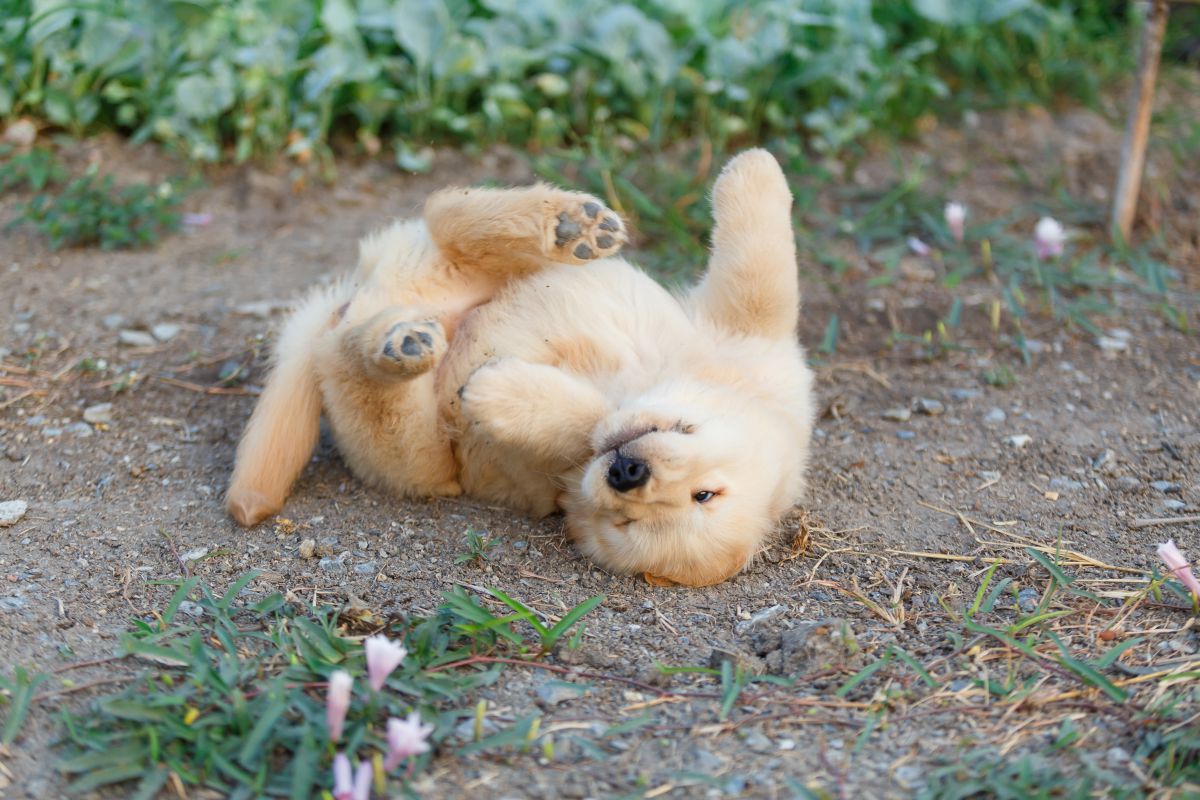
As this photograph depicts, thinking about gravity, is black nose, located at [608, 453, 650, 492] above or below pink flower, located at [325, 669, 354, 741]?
below

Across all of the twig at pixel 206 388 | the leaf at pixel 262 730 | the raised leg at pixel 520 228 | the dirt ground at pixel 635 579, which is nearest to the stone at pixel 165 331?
the dirt ground at pixel 635 579

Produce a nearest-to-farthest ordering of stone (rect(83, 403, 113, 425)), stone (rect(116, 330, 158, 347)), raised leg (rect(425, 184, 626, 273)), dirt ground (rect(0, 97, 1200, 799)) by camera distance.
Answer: dirt ground (rect(0, 97, 1200, 799)), raised leg (rect(425, 184, 626, 273)), stone (rect(83, 403, 113, 425)), stone (rect(116, 330, 158, 347))

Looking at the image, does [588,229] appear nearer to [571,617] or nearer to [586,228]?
[586,228]

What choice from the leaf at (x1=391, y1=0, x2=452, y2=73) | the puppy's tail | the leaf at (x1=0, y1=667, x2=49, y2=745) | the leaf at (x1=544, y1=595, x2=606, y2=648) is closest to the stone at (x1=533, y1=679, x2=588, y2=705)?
the leaf at (x1=544, y1=595, x2=606, y2=648)

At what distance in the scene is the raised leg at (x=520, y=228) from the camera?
3248 millimetres

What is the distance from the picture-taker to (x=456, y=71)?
5.37 m

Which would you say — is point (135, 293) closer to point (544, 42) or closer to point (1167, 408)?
point (544, 42)

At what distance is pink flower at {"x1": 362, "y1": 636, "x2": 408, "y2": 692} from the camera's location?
2.31 m

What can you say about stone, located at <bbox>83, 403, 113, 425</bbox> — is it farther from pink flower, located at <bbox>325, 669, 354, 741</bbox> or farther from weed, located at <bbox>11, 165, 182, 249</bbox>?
pink flower, located at <bbox>325, 669, 354, 741</bbox>

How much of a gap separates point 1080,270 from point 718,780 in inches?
131

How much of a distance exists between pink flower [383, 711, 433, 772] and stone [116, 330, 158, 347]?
2.50 meters

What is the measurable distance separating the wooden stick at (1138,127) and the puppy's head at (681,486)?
2682 millimetres

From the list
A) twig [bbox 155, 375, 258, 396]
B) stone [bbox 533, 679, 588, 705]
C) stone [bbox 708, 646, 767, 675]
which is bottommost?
twig [bbox 155, 375, 258, 396]

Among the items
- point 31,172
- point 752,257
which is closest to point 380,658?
point 752,257
